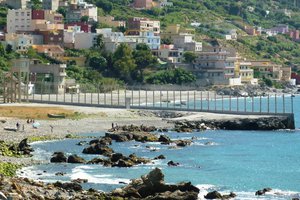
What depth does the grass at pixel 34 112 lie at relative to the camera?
8331 centimetres

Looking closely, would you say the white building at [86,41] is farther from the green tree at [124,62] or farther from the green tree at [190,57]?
the green tree at [190,57]

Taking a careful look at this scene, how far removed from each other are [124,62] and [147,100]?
14.8 m

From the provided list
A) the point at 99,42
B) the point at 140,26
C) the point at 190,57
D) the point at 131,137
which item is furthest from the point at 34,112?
the point at 140,26

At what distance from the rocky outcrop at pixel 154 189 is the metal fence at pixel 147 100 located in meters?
42.6

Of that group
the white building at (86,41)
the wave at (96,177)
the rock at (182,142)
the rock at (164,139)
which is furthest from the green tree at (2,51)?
the wave at (96,177)

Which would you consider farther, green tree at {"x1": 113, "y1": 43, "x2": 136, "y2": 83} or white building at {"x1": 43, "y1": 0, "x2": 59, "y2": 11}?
white building at {"x1": 43, "y1": 0, "x2": 59, "y2": 11}

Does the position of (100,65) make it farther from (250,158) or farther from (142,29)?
(250,158)

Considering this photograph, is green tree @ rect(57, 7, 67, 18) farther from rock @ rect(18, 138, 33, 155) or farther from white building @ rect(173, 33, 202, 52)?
rock @ rect(18, 138, 33, 155)

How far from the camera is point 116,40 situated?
432 feet

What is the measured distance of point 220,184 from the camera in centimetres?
5169

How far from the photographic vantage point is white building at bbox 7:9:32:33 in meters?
133

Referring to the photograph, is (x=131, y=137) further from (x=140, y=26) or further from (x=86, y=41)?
(x=140, y=26)

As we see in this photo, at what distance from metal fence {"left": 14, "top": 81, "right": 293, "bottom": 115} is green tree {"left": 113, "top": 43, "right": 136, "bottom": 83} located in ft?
11.3

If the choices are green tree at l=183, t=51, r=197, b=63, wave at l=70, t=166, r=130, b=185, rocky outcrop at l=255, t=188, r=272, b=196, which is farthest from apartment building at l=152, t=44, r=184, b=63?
rocky outcrop at l=255, t=188, r=272, b=196
